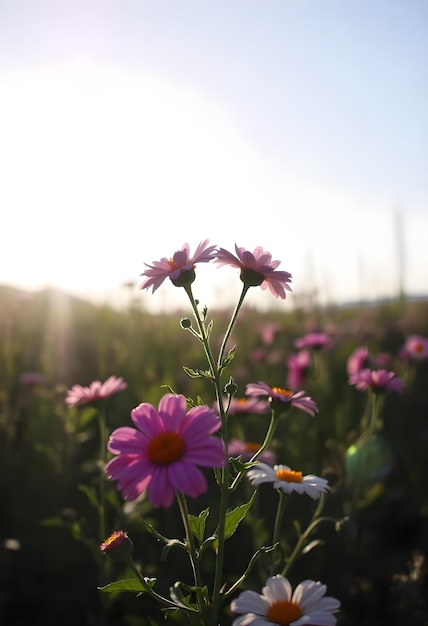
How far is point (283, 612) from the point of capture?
122 centimetres

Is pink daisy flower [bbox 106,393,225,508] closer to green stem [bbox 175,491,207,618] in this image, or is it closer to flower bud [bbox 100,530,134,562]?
green stem [bbox 175,491,207,618]

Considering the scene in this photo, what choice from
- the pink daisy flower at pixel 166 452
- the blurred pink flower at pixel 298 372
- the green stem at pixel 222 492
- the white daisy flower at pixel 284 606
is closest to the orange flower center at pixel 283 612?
the white daisy flower at pixel 284 606

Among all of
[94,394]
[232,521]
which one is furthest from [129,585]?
[94,394]

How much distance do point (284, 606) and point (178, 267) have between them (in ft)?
2.50

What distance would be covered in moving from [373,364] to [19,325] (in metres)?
4.04

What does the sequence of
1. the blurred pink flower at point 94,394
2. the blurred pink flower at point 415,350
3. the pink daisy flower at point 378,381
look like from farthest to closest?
the blurred pink flower at point 415,350 → the pink daisy flower at point 378,381 → the blurred pink flower at point 94,394

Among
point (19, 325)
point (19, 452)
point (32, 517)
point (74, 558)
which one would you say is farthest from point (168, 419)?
point (19, 325)

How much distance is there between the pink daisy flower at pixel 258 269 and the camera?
1.39m

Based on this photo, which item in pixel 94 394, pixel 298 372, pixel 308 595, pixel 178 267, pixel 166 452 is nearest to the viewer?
pixel 166 452

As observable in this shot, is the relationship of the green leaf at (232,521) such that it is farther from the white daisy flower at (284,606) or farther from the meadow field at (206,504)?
the meadow field at (206,504)

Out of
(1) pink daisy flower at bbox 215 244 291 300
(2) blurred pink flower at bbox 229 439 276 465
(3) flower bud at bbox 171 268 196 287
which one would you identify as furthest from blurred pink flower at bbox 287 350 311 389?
(3) flower bud at bbox 171 268 196 287

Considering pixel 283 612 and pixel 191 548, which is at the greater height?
pixel 191 548

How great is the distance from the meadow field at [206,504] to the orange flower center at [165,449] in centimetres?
38

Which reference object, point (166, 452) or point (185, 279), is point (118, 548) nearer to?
point (166, 452)
